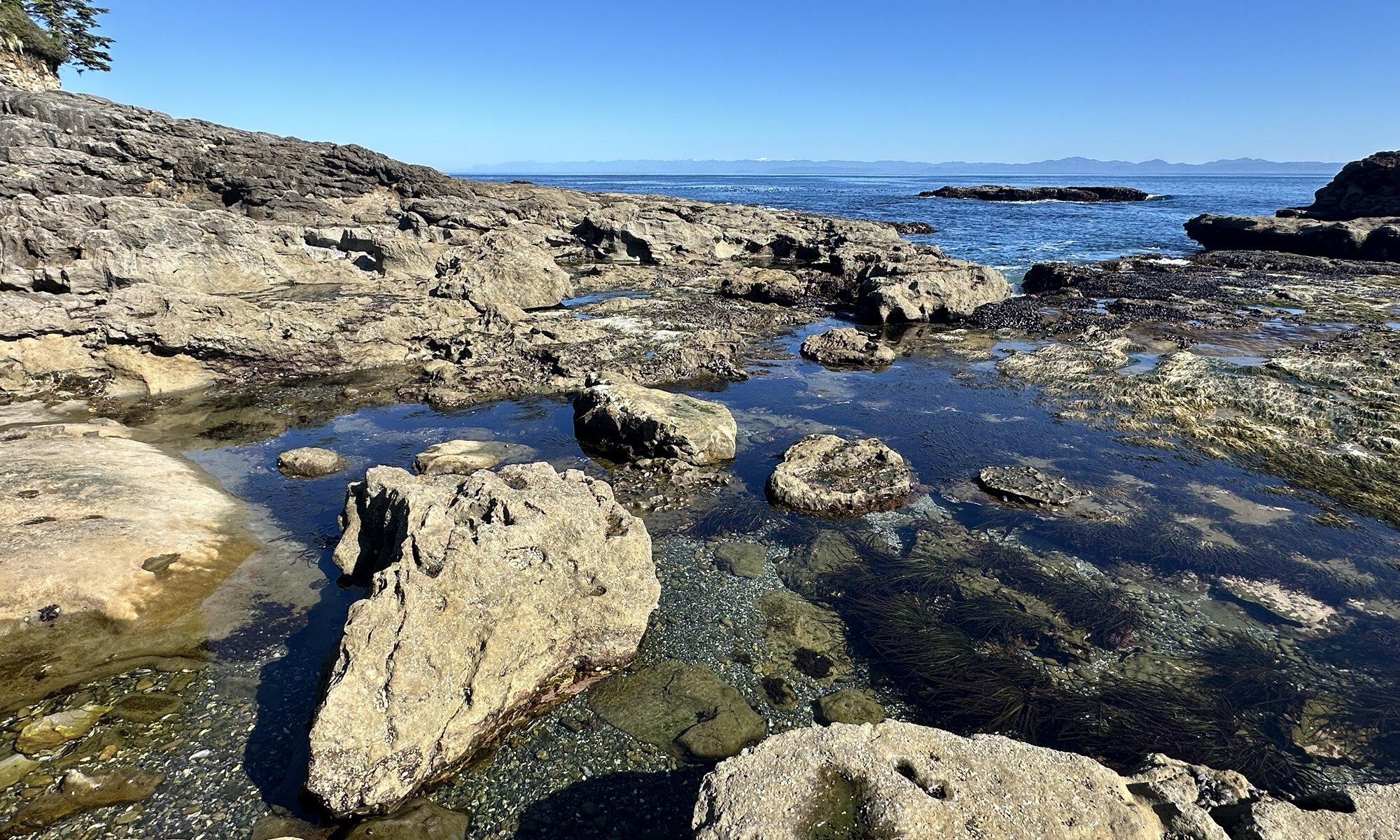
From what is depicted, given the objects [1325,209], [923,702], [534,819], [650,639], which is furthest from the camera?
[1325,209]

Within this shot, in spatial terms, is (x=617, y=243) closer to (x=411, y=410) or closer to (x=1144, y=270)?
(x=411, y=410)

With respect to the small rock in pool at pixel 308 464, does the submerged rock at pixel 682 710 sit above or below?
below

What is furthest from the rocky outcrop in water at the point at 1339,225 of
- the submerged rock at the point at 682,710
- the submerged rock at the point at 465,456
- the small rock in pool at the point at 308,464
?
the small rock in pool at the point at 308,464

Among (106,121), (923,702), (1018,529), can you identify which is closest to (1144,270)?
(1018,529)

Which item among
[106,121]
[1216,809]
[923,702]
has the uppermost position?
[106,121]

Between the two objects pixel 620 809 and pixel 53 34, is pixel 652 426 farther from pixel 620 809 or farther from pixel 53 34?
pixel 53 34

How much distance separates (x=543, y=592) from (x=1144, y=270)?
43.2m

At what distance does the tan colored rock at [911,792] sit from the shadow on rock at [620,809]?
1267 millimetres

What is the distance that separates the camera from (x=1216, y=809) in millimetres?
4805

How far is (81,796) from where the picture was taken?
5684 mm

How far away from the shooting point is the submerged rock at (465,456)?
12.5 metres

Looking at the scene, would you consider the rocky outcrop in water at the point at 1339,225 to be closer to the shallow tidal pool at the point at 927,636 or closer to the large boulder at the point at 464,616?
the shallow tidal pool at the point at 927,636

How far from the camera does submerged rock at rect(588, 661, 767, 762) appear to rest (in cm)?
674

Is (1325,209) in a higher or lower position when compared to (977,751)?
higher
